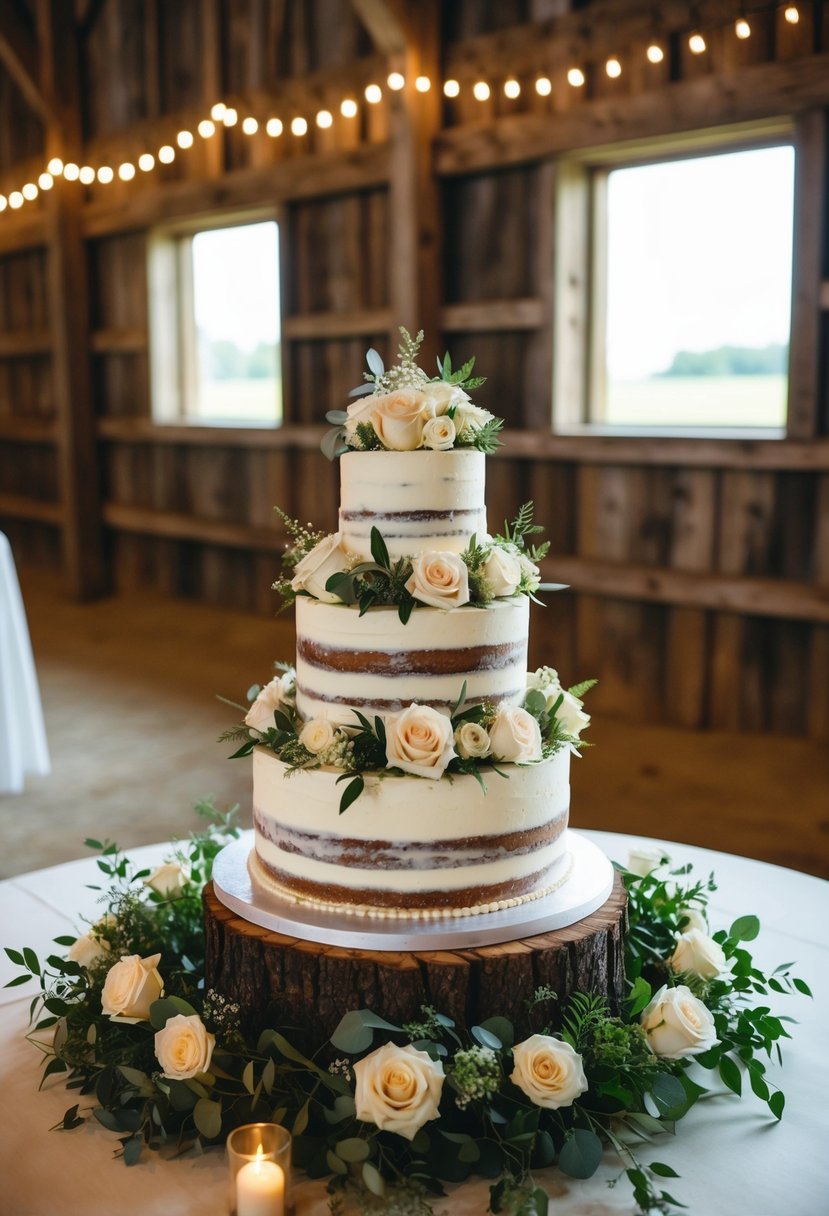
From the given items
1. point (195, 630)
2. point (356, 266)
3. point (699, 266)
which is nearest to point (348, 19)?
point (356, 266)

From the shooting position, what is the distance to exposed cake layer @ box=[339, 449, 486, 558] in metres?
1.75

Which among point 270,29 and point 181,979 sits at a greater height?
point 270,29

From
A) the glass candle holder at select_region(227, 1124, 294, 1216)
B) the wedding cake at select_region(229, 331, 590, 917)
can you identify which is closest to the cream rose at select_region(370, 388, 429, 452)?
the wedding cake at select_region(229, 331, 590, 917)

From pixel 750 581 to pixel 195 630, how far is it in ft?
10.6

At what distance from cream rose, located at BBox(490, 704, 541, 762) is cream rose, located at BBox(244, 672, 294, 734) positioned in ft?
1.12

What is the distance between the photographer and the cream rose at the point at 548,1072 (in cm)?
155

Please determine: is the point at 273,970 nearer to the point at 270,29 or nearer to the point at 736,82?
the point at 736,82

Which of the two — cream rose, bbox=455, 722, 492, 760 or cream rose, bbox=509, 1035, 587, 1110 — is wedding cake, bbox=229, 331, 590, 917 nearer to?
cream rose, bbox=455, 722, 492, 760

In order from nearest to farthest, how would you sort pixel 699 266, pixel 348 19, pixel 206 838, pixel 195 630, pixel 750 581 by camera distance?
pixel 206 838, pixel 750 581, pixel 699 266, pixel 348 19, pixel 195 630

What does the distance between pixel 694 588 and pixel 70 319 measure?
4.51 metres

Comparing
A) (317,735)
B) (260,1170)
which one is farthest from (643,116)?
(260,1170)

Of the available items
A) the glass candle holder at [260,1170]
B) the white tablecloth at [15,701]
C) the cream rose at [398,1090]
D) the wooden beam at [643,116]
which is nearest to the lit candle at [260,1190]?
the glass candle holder at [260,1170]

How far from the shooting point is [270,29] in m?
5.91

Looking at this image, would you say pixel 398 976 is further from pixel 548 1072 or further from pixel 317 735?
pixel 317 735
